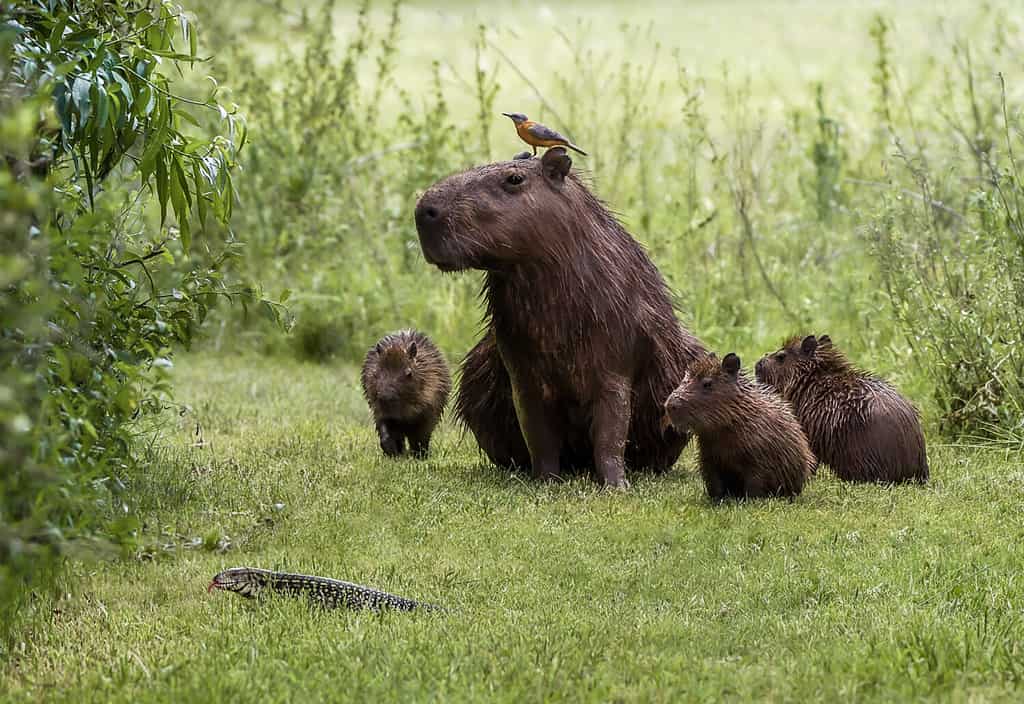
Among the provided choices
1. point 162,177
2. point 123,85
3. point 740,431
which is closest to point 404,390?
point 740,431

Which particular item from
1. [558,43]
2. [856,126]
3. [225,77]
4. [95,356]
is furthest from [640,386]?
[558,43]

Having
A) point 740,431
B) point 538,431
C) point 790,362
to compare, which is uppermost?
point 790,362

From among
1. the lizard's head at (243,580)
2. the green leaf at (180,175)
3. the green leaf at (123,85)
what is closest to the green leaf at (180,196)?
the green leaf at (180,175)

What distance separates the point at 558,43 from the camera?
23.8 m

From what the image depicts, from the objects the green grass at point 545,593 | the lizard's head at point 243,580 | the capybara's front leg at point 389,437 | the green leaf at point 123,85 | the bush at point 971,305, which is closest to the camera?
the green grass at point 545,593

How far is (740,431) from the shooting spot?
22.4 feet

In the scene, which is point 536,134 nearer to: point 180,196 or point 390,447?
point 390,447

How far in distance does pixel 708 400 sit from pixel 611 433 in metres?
0.66

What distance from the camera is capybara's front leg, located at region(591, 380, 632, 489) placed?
288 inches

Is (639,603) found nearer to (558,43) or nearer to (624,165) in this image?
(624,165)

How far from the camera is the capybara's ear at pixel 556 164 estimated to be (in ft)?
23.7

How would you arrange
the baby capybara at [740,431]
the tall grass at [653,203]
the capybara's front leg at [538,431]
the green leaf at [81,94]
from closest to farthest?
the green leaf at [81,94] → the baby capybara at [740,431] → the capybara's front leg at [538,431] → the tall grass at [653,203]

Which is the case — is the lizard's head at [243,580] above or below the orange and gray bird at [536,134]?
below

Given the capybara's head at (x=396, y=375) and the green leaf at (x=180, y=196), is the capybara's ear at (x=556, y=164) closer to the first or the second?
the capybara's head at (x=396, y=375)
